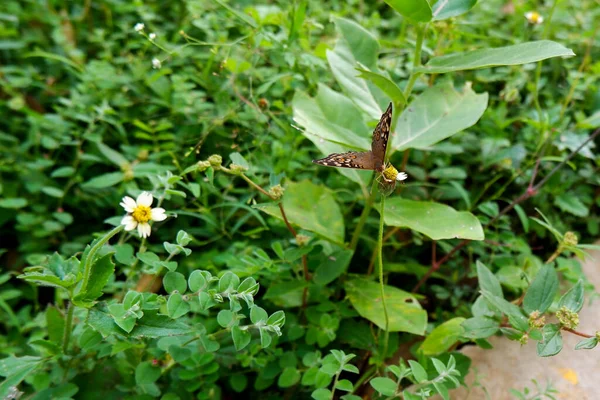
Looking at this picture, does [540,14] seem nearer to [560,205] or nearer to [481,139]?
[481,139]

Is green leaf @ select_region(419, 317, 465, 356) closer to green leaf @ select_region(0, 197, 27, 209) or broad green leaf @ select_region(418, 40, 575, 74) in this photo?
broad green leaf @ select_region(418, 40, 575, 74)

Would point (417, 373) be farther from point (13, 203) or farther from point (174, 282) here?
point (13, 203)

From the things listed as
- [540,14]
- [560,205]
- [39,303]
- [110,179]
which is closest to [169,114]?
[110,179]

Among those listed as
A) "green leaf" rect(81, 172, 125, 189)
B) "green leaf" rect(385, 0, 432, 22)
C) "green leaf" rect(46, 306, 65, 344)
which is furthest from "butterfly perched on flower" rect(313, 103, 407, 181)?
"green leaf" rect(81, 172, 125, 189)

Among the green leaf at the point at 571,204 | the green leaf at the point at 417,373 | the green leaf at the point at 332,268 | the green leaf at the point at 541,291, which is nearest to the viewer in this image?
the green leaf at the point at 417,373

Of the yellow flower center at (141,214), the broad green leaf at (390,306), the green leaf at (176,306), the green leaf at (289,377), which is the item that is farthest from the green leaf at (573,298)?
the yellow flower center at (141,214)

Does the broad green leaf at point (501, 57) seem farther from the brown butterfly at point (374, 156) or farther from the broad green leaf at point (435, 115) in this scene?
the brown butterfly at point (374, 156)

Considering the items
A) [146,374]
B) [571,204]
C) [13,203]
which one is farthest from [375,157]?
[13,203]
